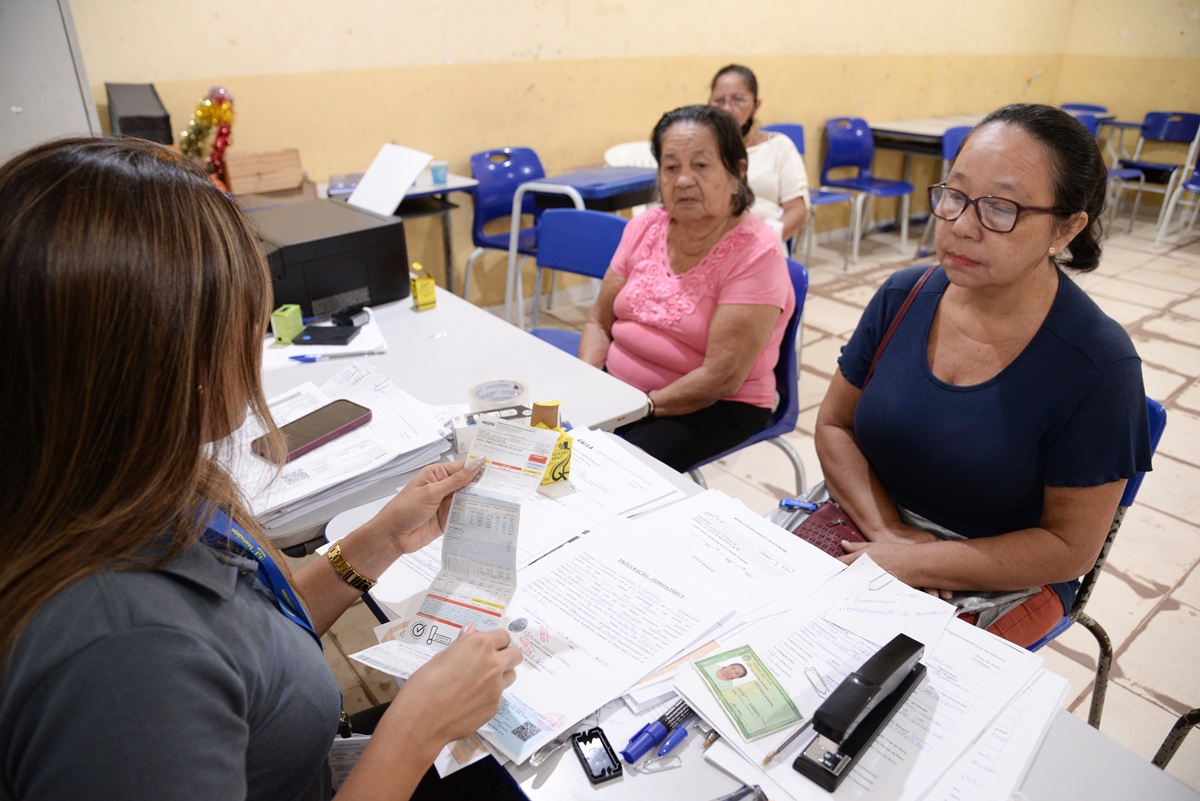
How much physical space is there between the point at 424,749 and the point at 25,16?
2.43 metres

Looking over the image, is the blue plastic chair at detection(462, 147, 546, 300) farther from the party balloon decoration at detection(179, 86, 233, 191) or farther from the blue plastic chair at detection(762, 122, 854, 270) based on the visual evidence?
the blue plastic chair at detection(762, 122, 854, 270)

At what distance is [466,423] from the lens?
54.4 inches

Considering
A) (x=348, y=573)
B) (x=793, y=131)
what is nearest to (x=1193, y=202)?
(x=793, y=131)

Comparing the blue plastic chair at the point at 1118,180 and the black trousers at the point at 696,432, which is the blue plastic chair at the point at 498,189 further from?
the blue plastic chair at the point at 1118,180


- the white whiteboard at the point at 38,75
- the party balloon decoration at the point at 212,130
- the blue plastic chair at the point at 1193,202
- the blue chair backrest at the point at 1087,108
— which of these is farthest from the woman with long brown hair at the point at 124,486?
the blue chair backrest at the point at 1087,108

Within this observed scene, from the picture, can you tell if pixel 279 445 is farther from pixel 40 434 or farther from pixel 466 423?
pixel 466 423

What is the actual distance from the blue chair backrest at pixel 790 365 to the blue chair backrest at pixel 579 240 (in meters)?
0.64

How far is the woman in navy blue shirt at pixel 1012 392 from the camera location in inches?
46.6

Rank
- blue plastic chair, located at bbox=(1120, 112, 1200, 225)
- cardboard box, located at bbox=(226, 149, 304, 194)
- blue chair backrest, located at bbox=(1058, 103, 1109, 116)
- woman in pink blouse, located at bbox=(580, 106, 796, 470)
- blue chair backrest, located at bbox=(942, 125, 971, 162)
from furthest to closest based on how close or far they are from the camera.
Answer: blue chair backrest, located at bbox=(1058, 103, 1109, 116) < blue plastic chair, located at bbox=(1120, 112, 1200, 225) < blue chair backrest, located at bbox=(942, 125, 971, 162) < cardboard box, located at bbox=(226, 149, 304, 194) < woman in pink blouse, located at bbox=(580, 106, 796, 470)

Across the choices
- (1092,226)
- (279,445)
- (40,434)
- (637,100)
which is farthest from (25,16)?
(637,100)

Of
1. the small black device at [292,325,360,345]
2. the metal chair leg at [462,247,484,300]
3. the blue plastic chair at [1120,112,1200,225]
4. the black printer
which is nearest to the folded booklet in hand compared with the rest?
the small black device at [292,325,360,345]

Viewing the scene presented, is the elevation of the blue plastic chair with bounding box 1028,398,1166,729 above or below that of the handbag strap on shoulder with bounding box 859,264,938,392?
below

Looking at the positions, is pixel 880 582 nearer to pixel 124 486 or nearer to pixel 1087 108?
pixel 124 486

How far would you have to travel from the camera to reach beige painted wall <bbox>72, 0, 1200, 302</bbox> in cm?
307
